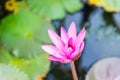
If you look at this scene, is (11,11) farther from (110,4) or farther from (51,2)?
(110,4)

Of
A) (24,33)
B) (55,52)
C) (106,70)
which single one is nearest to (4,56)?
(24,33)

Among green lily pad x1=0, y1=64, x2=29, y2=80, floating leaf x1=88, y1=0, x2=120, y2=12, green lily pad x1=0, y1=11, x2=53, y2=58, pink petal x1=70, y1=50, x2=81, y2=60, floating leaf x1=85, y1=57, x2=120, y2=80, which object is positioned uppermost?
pink petal x1=70, y1=50, x2=81, y2=60

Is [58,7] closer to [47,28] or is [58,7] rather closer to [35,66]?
[47,28]

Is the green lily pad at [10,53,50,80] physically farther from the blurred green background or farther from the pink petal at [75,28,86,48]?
the pink petal at [75,28,86,48]

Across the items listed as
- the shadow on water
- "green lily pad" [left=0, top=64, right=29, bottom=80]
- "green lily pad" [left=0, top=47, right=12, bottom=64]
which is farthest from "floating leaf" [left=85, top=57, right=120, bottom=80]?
"green lily pad" [left=0, top=47, right=12, bottom=64]

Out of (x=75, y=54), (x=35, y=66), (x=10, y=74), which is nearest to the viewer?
(x=75, y=54)

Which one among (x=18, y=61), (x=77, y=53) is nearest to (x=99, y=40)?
(x=18, y=61)

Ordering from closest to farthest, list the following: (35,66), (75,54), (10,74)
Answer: (75,54) < (10,74) < (35,66)
